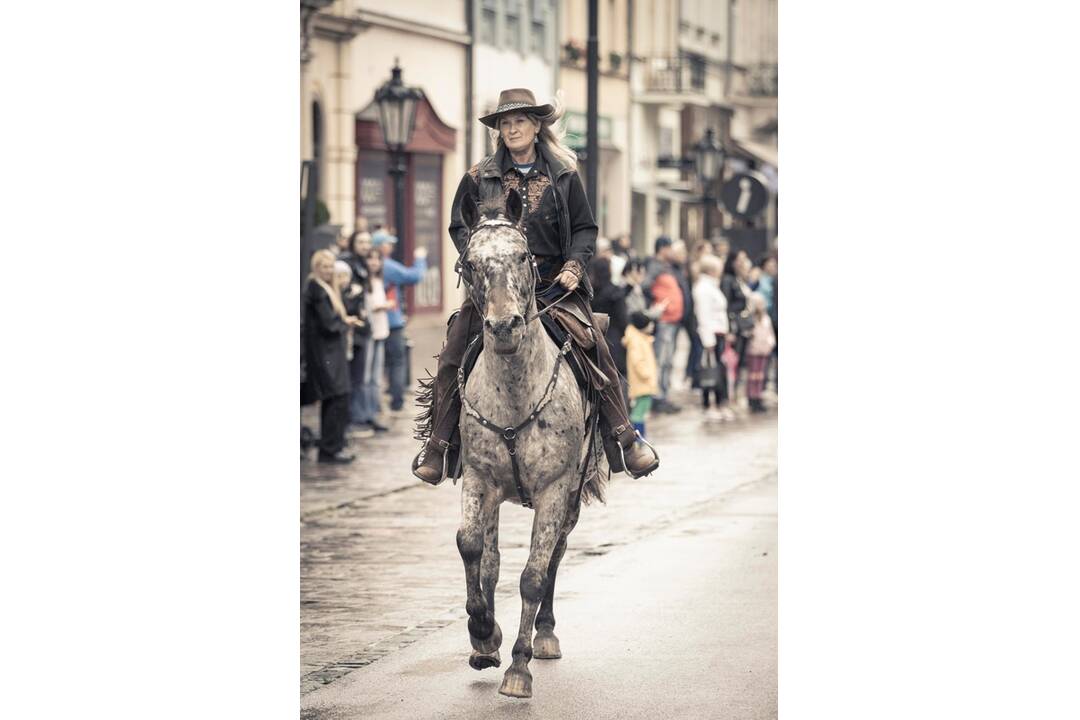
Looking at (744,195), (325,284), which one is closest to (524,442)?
(325,284)

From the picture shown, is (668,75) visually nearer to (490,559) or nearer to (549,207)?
(549,207)

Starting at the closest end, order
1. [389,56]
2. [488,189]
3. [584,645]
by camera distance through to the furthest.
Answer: [488,189], [584,645], [389,56]

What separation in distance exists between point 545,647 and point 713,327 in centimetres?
1361

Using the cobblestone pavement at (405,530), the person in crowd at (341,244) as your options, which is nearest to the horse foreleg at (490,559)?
the cobblestone pavement at (405,530)

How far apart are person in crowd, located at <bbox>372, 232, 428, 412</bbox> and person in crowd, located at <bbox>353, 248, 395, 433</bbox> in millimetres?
501

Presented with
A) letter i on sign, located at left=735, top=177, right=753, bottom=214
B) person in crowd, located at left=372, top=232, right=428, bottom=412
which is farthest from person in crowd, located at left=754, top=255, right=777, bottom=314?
person in crowd, located at left=372, top=232, right=428, bottom=412

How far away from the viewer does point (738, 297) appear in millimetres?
24016

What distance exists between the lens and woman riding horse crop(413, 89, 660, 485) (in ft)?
30.3
